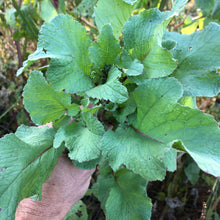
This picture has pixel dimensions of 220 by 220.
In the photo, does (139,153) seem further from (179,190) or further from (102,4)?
(179,190)

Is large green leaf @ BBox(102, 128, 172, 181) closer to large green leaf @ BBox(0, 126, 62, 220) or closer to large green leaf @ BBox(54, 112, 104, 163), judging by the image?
large green leaf @ BBox(54, 112, 104, 163)

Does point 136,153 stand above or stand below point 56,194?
above

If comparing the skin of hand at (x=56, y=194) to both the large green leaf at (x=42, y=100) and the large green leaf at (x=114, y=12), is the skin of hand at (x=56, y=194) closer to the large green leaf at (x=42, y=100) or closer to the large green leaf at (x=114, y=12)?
the large green leaf at (x=42, y=100)

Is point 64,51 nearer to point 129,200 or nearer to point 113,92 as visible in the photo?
point 113,92

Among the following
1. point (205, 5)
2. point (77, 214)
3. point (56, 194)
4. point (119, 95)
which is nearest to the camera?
point (119, 95)

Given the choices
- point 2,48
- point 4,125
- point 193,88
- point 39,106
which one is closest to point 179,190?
point 193,88

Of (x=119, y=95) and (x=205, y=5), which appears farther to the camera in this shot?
(x=205, y=5)

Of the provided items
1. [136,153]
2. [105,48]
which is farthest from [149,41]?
[136,153]
